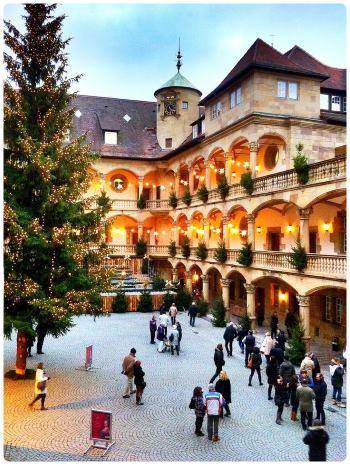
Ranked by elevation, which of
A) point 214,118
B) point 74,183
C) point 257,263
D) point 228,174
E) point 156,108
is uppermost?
point 156,108

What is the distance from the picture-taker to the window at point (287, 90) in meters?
26.2

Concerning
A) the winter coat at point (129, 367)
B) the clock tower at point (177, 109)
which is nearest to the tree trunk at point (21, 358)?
the winter coat at point (129, 367)

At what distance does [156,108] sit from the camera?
46531 millimetres

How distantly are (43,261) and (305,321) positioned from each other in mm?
13140

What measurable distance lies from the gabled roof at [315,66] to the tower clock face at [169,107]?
530 inches

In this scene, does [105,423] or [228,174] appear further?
[228,174]

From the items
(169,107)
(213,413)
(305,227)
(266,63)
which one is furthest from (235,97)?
(213,413)

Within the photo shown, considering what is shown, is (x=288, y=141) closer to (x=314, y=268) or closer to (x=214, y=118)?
(x=214, y=118)

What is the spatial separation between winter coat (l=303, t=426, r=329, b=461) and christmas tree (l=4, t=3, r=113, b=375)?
28.4 feet

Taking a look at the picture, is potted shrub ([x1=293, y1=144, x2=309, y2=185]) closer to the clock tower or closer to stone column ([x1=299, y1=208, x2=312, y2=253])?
stone column ([x1=299, y1=208, x2=312, y2=253])

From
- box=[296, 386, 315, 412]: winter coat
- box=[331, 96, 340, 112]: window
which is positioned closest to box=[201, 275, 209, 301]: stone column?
box=[331, 96, 340, 112]: window

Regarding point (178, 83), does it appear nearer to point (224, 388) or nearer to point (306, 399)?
point (224, 388)

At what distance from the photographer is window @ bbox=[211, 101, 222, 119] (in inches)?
1185

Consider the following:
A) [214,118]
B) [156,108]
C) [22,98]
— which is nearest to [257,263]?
[214,118]
